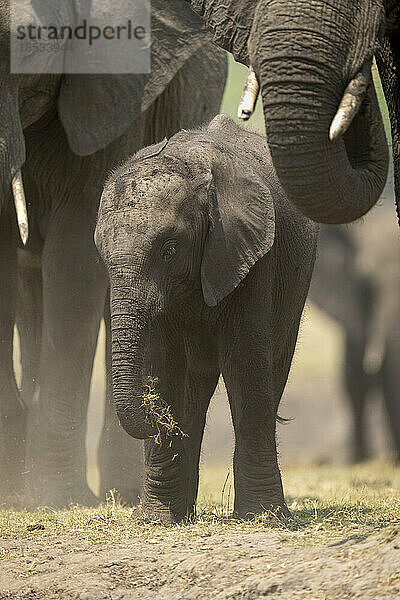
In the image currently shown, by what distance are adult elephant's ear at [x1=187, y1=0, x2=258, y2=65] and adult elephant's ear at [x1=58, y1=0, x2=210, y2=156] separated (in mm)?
2152

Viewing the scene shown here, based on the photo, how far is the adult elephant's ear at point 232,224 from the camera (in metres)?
5.07

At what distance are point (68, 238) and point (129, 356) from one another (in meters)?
2.00

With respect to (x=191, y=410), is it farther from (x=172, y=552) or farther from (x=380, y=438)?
(x=380, y=438)

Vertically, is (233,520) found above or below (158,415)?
below

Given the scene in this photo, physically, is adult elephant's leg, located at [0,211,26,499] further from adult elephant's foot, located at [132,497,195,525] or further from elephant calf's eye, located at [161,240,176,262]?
elephant calf's eye, located at [161,240,176,262]

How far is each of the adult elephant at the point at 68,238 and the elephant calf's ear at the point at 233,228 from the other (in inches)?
57.6

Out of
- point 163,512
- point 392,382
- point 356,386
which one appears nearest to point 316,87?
point 163,512

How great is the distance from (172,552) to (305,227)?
1744mm

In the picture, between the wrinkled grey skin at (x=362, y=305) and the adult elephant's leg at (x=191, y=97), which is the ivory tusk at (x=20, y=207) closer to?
the adult elephant's leg at (x=191, y=97)

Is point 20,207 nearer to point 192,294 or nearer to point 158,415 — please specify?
point 192,294

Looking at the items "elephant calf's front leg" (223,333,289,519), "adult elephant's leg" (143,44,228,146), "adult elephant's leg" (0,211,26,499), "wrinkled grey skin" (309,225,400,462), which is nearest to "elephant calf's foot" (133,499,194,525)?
"elephant calf's front leg" (223,333,289,519)

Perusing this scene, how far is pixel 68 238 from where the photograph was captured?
6656mm

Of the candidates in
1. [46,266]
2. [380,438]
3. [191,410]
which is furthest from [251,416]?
[380,438]

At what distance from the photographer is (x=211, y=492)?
23.5ft
